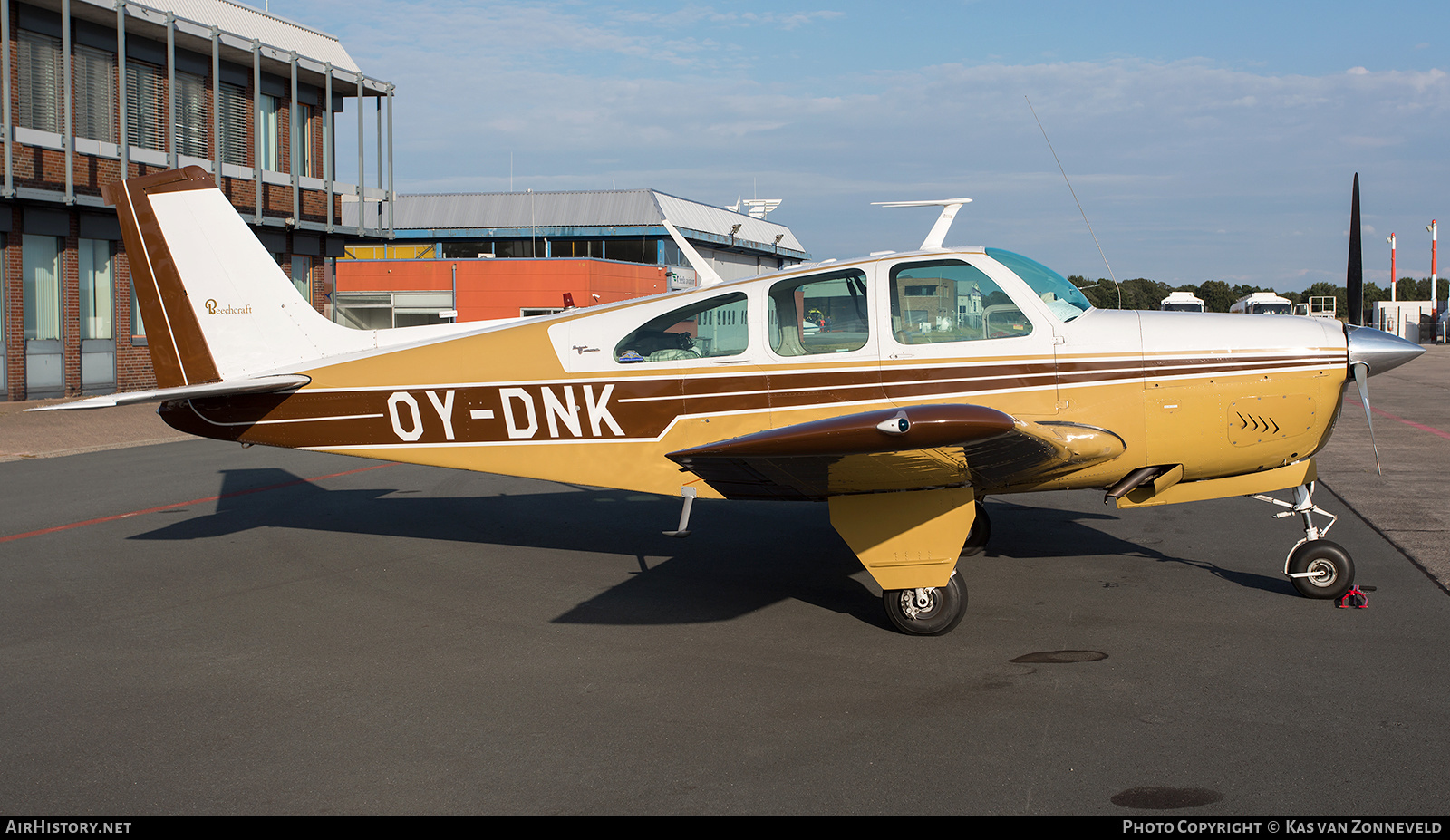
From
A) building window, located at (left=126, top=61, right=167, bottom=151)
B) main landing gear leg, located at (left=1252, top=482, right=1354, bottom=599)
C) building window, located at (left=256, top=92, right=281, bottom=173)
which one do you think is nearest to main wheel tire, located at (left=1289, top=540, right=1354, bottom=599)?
main landing gear leg, located at (left=1252, top=482, right=1354, bottom=599)

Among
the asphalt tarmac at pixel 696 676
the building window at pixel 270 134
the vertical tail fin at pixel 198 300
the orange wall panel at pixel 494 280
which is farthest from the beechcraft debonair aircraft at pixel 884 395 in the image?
the orange wall panel at pixel 494 280

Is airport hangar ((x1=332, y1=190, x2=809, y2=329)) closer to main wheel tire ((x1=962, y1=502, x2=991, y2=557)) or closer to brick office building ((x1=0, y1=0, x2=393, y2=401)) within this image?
brick office building ((x1=0, y1=0, x2=393, y2=401))

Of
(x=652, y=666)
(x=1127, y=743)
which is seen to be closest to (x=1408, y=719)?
(x=1127, y=743)

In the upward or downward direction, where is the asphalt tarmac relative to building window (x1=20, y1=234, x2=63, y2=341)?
downward

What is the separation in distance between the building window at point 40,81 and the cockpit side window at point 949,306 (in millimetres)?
20826

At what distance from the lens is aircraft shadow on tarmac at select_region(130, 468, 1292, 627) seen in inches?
253

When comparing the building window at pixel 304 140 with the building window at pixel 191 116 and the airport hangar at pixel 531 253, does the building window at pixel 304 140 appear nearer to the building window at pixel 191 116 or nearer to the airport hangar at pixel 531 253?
the building window at pixel 191 116

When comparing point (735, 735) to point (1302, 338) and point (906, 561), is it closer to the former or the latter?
point (906, 561)

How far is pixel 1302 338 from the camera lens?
592cm

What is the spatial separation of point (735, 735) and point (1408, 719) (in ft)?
9.62

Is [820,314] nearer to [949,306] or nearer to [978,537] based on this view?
[949,306]

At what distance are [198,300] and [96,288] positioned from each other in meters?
17.6

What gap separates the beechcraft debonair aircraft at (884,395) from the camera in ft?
18.4

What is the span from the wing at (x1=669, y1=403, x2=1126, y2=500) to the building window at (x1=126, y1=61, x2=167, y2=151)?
69.0 ft
